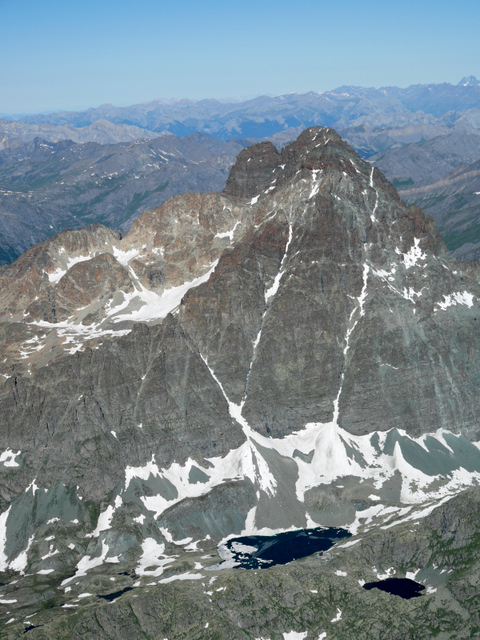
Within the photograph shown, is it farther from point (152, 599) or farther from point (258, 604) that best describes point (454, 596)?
point (152, 599)

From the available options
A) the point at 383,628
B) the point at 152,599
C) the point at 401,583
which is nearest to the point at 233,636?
the point at 152,599

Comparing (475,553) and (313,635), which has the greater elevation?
(475,553)

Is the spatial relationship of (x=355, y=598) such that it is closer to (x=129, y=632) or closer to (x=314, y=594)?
(x=314, y=594)

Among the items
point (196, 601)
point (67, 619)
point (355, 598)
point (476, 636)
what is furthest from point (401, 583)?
point (67, 619)

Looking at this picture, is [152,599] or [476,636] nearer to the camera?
[476,636]

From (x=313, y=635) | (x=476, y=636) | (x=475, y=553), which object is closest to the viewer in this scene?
(x=476, y=636)

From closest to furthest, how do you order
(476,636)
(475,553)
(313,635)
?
(476,636) < (313,635) < (475,553)
